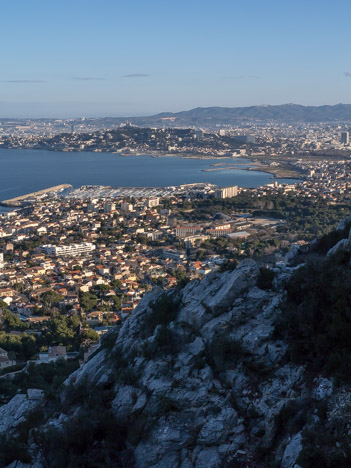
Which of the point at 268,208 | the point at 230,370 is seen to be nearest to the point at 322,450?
the point at 230,370

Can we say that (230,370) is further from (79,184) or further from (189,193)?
(79,184)

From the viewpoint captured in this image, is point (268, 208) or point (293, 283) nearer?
point (293, 283)

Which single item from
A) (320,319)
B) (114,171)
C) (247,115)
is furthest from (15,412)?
(247,115)

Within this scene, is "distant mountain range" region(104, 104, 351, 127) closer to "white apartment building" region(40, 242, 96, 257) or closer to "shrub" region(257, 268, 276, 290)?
"white apartment building" region(40, 242, 96, 257)

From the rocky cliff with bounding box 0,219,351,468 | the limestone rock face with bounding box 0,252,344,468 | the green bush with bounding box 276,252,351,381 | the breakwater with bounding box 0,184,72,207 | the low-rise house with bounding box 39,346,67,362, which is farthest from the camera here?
the breakwater with bounding box 0,184,72,207

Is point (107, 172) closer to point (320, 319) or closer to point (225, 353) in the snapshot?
point (225, 353)

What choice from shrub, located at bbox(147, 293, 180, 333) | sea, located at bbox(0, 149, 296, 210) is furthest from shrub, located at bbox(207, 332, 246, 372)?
sea, located at bbox(0, 149, 296, 210)
